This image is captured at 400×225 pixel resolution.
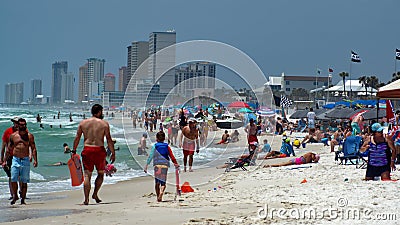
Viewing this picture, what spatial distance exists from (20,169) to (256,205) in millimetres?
3402

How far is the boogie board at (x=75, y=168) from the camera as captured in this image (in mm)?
8518

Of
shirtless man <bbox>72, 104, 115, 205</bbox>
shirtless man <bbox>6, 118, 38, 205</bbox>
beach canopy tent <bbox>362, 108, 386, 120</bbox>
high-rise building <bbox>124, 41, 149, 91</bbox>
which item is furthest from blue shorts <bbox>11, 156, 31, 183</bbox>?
beach canopy tent <bbox>362, 108, 386, 120</bbox>

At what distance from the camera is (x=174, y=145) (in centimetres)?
1520

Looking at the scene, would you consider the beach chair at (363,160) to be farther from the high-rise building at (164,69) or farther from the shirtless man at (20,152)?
the shirtless man at (20,152)

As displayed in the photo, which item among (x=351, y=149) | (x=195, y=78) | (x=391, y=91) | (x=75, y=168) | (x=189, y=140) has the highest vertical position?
(x=195, y=78)

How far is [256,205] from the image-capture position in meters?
7.01

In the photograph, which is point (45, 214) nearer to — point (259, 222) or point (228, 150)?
point (259, 222)

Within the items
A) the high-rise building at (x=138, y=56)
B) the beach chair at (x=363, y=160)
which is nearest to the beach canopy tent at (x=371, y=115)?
the high-rise building at (x=138, y=56)

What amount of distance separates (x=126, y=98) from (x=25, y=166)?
5.99 m

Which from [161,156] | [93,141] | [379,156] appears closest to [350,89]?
[379,156]

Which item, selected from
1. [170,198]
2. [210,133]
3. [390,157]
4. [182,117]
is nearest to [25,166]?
[170,198]

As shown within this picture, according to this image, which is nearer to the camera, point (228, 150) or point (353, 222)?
point (353, 222)

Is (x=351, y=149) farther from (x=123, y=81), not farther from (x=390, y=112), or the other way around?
(x=123, y=81)

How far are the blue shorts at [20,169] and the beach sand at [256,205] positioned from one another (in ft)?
1.39
